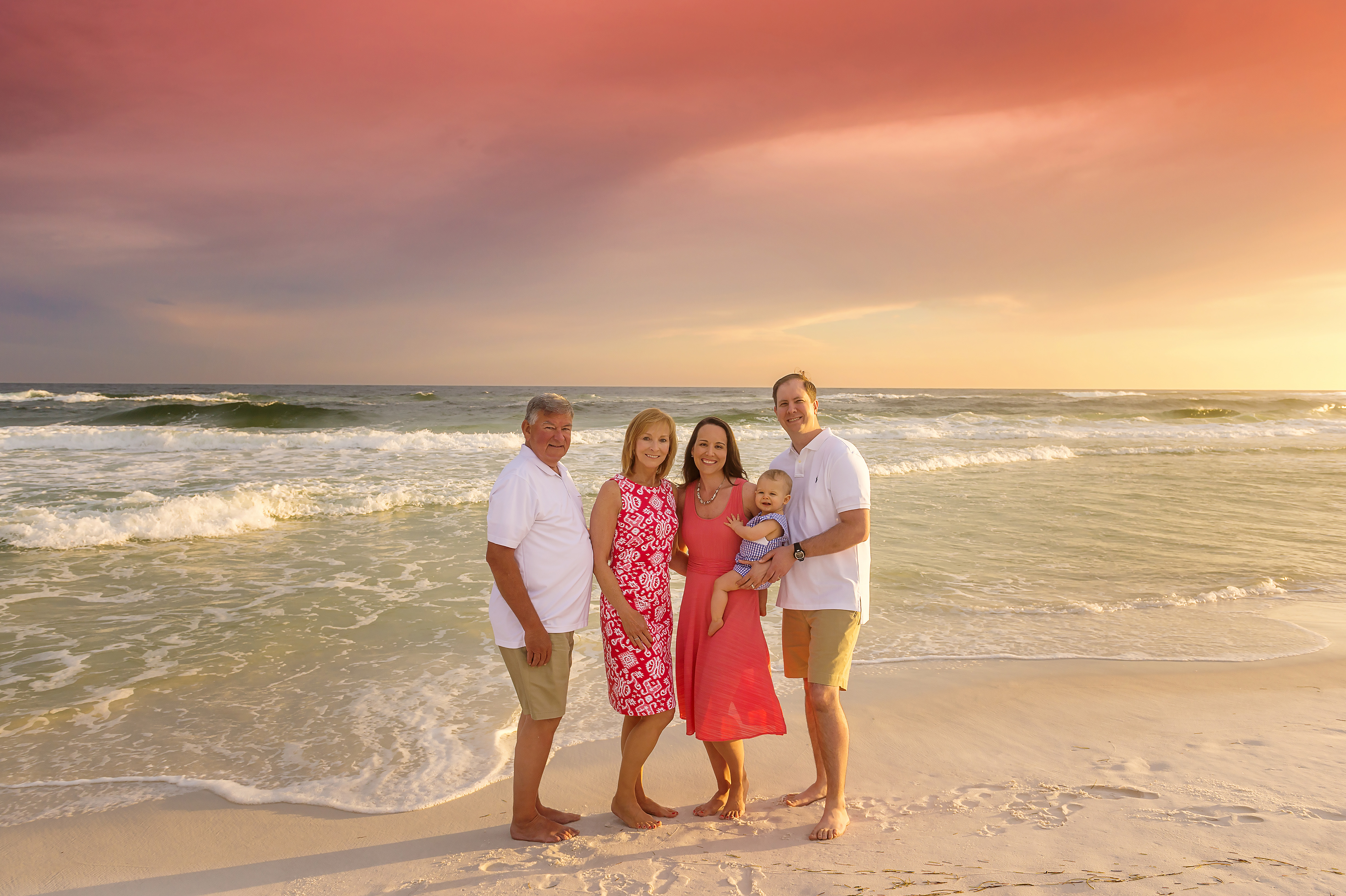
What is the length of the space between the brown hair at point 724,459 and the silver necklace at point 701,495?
53mm

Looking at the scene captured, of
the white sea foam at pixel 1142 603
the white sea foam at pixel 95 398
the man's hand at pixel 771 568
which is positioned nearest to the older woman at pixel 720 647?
the man's hand at pixel 771 568

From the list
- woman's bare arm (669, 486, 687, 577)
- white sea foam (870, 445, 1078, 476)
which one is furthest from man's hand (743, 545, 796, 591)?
white sea foam (870, 445, 1078, 476)

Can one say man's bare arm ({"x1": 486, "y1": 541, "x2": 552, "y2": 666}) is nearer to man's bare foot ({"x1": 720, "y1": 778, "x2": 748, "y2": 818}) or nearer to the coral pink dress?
the coral pink dress

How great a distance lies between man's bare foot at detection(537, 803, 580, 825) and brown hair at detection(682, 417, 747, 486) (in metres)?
1.71

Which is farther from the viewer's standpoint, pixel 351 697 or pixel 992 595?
pixel 992 595

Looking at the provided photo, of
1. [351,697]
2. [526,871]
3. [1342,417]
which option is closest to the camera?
[526,871]

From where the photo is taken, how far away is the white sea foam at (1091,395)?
66562mm

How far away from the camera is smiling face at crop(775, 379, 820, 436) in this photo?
11.8ft

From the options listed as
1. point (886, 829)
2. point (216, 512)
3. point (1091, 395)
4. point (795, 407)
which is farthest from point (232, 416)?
point (1091, 395)

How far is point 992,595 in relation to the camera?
7.14 metres

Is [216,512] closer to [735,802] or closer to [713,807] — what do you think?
[713,807]

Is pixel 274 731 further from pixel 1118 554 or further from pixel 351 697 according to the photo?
pixel 1118 554

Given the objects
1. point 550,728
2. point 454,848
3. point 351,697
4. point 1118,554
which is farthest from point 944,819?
point 1118,554

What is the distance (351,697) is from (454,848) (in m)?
2.17
